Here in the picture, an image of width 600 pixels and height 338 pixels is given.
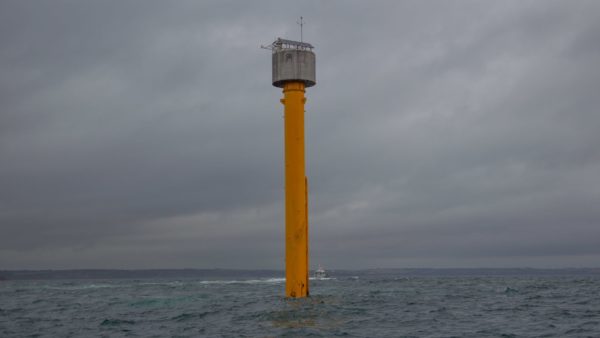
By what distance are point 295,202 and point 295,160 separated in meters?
2.05

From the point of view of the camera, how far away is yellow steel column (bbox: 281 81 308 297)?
105 ft

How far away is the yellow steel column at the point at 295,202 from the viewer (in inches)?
1257

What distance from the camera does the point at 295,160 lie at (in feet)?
105

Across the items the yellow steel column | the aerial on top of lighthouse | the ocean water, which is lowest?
the ocean water

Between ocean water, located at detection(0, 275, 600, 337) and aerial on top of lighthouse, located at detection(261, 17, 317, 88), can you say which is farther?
aerial on top of lighthouse, located at detection(261, 17, 317, 88)

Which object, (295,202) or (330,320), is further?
(295,202)

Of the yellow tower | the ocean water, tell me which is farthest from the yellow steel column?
the ocean water

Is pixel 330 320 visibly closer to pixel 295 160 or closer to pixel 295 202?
pixel 295 202

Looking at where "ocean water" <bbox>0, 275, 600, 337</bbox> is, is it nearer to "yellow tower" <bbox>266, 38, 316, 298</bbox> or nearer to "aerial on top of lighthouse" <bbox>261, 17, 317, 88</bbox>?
"yellow tower" <bbox>266, 38, 316, 298</bbox>

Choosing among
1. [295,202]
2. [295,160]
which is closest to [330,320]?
[295,202]

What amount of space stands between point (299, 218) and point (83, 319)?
36.1 feet

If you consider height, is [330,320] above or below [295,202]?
below

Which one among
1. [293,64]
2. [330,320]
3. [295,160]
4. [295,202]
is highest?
[293,64]

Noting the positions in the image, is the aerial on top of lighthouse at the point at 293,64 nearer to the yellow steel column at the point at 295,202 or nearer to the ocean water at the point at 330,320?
the yellow steel column at the point at 295,202
